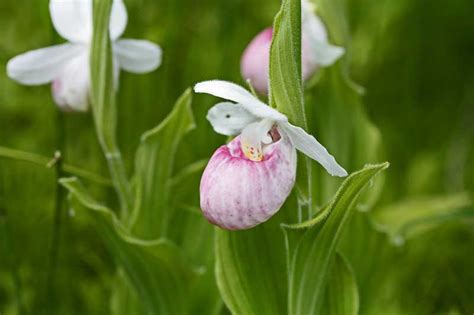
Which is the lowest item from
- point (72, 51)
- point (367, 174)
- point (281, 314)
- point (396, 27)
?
point (281, 314)

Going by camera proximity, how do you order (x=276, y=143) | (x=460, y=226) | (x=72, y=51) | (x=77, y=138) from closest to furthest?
1. (x=276, y=143)
2. (x=72, y=51)
3. (x=460, y=226)
4. (x=77, y=138)

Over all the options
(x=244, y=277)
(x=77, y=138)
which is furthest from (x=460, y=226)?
(x=77, y=138)

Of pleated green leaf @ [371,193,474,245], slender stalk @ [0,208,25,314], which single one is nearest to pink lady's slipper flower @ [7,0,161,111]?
slender stalk @ [0,208,25,314]

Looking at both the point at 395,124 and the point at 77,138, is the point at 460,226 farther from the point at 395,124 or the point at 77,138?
the point at 77,138

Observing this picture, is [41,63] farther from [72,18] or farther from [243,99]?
[243,99]

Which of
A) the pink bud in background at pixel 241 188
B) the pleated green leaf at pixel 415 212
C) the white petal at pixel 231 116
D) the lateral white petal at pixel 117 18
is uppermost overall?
the lateral white petal at pixel 117 18

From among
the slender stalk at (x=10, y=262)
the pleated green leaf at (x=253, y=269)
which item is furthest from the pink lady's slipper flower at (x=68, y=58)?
the pleated green leaf at (x=253, y=269)

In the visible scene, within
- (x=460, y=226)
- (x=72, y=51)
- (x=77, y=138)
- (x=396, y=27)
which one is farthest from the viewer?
(x=396, y=27)

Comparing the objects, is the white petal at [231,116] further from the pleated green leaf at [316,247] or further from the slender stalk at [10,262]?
the slender stalk at [10,262]
